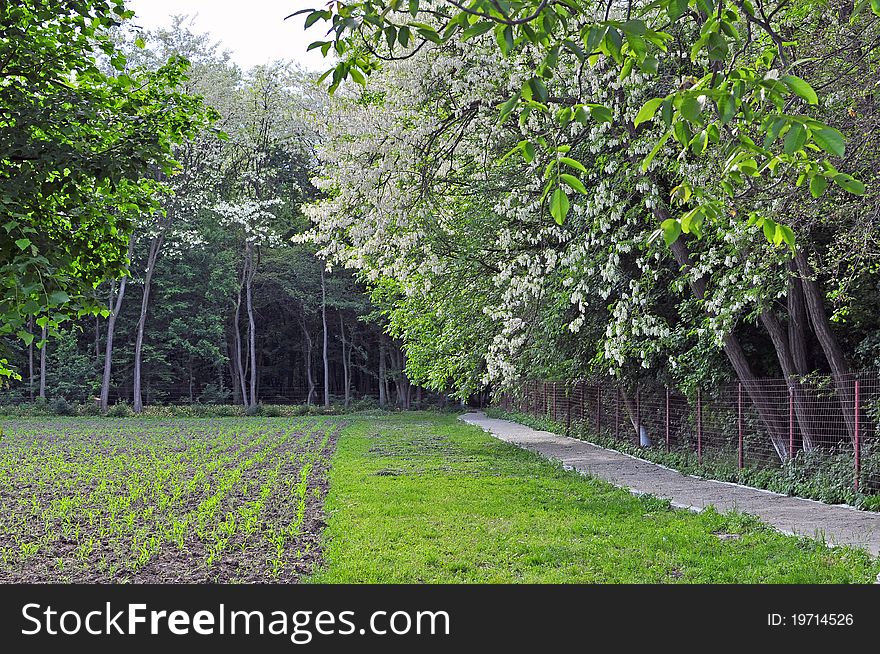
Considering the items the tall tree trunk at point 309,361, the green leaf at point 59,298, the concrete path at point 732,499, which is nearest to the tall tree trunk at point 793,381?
the concrete path at point 732,499

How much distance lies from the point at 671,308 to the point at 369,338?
120 ft

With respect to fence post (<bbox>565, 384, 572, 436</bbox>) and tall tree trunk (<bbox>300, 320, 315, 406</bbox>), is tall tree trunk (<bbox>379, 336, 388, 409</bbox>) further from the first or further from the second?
fence post (<bbox>565, 384, 572, 436</bbox>)

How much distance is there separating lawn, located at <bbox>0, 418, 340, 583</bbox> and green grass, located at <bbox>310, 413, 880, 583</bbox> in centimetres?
55

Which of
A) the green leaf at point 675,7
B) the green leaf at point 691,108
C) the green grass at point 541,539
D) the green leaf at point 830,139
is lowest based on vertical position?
the green grass at point 541,539

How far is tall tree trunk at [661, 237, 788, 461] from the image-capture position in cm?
1233

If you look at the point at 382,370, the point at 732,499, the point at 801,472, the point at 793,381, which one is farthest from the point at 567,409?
the point at 382,370

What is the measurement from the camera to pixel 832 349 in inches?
432

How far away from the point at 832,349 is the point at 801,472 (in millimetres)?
1659

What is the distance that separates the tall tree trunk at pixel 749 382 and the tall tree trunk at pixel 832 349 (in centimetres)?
135

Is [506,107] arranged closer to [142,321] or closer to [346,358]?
[142,321]

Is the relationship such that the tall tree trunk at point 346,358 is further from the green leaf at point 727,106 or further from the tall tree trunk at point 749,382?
the green leaf at point 727,106

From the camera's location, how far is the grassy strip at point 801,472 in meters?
9.89

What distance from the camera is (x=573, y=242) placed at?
42.2 feet

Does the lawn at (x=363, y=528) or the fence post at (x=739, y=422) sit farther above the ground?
the fence post at (x=739, y=422)
